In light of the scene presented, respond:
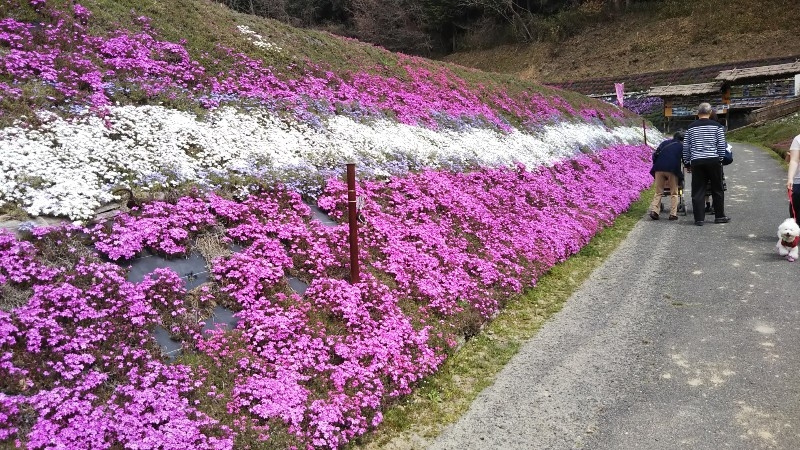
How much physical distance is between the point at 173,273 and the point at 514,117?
55.4ft

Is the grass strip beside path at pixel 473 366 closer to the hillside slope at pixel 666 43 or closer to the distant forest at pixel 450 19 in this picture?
the hillside slope at pixel 666 43

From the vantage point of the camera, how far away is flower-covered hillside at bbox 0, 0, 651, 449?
4.81 metres

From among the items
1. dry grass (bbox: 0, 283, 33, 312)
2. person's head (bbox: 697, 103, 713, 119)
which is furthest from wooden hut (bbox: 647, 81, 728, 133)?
dry grass (bbox: 0, 283, 33, 312)

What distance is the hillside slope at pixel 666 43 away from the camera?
56.8 m

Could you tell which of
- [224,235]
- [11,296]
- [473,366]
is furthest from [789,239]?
[11,296]

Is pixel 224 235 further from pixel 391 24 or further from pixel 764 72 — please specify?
pixel 391 24

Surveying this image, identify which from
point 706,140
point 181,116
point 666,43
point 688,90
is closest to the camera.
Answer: point 181,116

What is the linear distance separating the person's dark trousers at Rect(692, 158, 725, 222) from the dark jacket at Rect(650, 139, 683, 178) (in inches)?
40.5

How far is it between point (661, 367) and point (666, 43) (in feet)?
228

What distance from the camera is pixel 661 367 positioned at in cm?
640

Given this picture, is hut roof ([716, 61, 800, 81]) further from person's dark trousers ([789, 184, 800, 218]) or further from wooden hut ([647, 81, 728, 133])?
person's dark trousers ([789, 184, 800, 218])

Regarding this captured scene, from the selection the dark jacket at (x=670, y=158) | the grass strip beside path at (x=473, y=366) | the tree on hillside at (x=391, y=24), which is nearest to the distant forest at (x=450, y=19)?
the tree on hillside at (x=391, y=24)

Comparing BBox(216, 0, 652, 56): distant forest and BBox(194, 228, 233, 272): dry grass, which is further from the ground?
BBox(216, 0, 652, 56): distant forest

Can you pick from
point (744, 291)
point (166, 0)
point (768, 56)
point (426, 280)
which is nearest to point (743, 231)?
point (744, 291)
